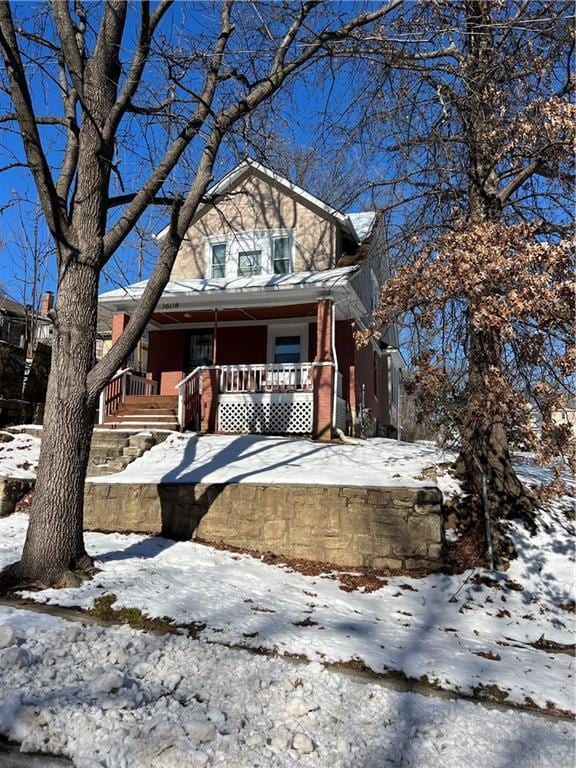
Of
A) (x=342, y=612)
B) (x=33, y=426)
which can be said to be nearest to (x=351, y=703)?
(x=342, y=612)

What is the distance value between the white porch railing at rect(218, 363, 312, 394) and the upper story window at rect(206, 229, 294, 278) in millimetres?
2982

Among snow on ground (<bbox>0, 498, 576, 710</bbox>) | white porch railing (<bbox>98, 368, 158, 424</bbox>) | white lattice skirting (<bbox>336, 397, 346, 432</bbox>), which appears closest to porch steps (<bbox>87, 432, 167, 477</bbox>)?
white porch railing (<bbox>98, 368, 158, 424</bbox>)

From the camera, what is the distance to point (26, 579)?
4441 millimetres

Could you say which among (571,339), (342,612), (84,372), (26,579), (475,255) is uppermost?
(475,255)

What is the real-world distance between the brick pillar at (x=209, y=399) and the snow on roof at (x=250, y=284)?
1.84 m

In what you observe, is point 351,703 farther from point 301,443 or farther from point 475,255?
point 301,443

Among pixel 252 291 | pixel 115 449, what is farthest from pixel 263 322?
pixel 115 449

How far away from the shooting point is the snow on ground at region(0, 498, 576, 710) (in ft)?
12.0

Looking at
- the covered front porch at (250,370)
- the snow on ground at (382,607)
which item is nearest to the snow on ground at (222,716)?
the snow on ground at (382,607)

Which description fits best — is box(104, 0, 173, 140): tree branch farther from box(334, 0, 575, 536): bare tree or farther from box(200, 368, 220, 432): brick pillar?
box(200, 368, 220, 432): brick pillar

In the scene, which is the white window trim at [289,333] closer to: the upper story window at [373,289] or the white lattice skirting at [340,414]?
the white lattice skirting at [340,414]

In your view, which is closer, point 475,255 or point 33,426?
point 475,255

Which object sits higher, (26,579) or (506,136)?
(506,136)

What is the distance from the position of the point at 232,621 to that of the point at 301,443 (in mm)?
5677
